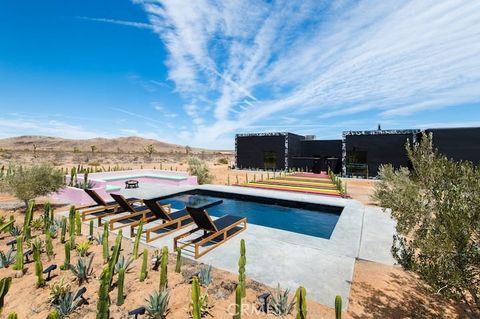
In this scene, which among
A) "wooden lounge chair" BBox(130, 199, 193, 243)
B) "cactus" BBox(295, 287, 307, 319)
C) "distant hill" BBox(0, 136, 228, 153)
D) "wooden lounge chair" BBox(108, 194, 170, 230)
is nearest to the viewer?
"cactus" BBox(295, 287, 307, 319)

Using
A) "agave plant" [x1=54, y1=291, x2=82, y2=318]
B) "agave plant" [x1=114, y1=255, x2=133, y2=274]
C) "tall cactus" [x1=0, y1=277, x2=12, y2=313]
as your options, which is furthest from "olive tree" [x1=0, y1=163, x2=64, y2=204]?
"tall cactus" [x1=0, y1=277, x2=12, y2=313]

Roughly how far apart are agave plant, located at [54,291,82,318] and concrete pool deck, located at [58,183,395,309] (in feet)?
8.52

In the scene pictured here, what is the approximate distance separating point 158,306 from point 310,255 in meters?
4.04

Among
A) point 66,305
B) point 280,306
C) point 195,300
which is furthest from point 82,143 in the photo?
point 280,306

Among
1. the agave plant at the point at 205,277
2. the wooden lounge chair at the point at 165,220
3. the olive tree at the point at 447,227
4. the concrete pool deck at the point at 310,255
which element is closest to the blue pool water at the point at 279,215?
the concrete pool deck at the point at 310,255

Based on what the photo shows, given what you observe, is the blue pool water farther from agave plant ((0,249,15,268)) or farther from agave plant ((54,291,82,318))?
agave plant ((0,249,15,268))

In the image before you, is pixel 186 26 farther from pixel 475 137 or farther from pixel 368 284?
pixel 475 137

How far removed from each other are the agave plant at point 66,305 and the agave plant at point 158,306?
4.72 ft

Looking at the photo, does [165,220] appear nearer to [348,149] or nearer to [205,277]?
[205,277]

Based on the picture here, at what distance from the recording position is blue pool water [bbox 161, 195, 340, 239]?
10.1 m

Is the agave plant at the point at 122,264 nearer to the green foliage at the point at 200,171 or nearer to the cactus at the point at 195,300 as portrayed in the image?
the cactus at the point at 195,300

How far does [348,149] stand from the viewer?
91.6 ft

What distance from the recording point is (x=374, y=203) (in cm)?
1341

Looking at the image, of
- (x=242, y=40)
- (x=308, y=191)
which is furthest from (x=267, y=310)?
(x=242, y=40)
